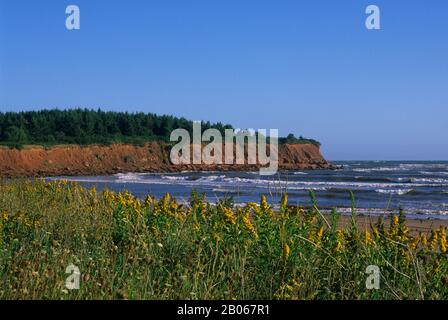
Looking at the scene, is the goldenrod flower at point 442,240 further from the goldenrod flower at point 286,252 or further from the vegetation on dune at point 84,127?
the vegetation on dune at point 84,127

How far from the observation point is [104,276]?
530cm

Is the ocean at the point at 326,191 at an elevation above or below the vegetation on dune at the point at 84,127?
below

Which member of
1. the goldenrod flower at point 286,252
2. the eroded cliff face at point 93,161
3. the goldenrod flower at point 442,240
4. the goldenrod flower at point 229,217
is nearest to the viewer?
the goldenrod flower at point 286,252

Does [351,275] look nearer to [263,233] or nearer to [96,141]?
[263,233]

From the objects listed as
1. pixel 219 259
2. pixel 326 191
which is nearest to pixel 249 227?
pixel 219 259

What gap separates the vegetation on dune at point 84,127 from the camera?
85044 millimetres

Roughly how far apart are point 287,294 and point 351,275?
835 millimetres

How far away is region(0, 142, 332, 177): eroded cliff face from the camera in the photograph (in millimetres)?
71500

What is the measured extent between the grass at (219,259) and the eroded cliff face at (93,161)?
5997 cm

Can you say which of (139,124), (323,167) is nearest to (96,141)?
(139,124)

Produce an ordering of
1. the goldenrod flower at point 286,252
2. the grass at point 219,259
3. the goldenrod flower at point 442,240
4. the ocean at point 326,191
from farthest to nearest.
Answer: the ocean at point 326,191 < the goldenrod flower at point 442,240 < the goldenrod flower at point 286,252 < the grass at point 219,259
